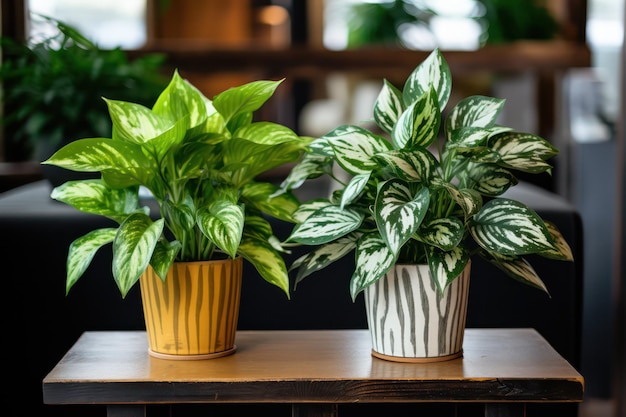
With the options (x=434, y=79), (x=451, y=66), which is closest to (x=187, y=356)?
(x=434, y=79)

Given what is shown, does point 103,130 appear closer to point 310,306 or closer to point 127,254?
point 310,306

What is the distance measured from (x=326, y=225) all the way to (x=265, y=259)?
124 millimetres

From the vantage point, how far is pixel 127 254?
103 cm

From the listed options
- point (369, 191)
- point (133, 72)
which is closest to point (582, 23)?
point (133, 72)

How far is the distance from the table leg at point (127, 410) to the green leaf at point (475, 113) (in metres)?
0.53

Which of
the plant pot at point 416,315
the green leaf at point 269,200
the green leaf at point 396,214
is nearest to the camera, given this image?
the green leaf at point 396,214

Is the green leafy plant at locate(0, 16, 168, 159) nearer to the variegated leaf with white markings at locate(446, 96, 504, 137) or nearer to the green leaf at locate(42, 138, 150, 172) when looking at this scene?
the green leaf at locate(42, 138, 150, 172)

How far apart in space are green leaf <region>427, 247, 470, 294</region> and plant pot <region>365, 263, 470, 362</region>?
29mm

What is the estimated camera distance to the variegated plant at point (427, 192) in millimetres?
1011

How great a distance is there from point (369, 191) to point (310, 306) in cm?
48

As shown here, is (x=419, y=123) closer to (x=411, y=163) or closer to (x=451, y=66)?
(x=411, y=163)

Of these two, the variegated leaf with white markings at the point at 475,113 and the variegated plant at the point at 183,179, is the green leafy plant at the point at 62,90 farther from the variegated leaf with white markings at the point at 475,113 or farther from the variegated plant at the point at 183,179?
the variegated leaf with white markings at the point at 475,113

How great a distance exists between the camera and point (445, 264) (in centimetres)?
103

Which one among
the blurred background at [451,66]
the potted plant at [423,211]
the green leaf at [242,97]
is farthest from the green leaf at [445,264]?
the blurred background at [451,66]
